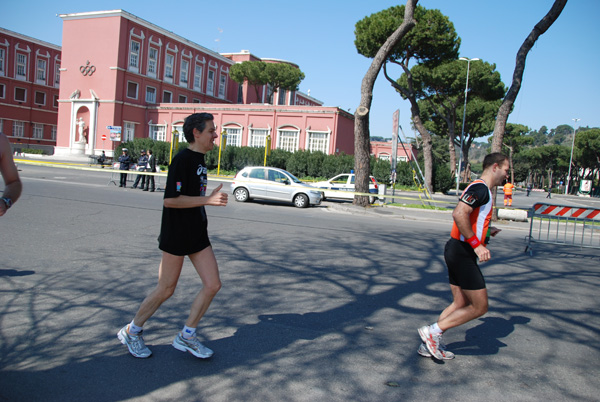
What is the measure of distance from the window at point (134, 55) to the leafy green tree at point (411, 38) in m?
26.3

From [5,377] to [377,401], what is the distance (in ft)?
8.41

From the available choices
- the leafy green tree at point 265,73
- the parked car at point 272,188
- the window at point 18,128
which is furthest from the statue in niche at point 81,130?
the parked car at point 272,188

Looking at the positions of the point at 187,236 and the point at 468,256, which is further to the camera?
the point at 468,256

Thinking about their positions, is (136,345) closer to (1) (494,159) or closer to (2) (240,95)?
(1) (494,159)

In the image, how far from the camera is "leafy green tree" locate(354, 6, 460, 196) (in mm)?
28734

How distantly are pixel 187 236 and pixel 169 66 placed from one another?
51768mm

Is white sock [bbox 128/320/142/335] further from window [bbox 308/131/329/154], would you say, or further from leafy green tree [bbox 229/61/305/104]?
leafy green tree [bbox 229/61/305/104]

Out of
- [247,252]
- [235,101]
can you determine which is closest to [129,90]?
[235,101]

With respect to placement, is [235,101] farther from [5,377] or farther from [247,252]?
[5,377]

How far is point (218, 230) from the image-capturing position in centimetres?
982

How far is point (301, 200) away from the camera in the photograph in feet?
58.0

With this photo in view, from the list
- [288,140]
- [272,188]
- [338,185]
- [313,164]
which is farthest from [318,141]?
[272,188]

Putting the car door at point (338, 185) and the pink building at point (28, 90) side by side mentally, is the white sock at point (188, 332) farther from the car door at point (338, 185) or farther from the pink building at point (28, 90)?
the pink building at point (28, 90)

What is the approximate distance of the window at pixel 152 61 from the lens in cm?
4842
